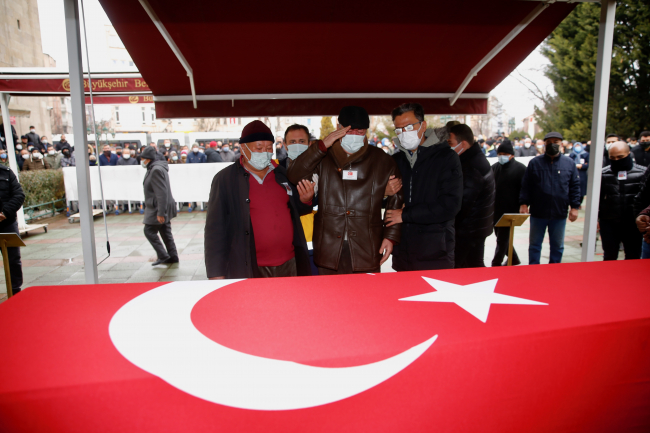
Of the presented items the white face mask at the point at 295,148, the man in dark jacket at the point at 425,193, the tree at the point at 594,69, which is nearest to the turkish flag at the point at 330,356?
the man in dark jacket at the point at 425,193

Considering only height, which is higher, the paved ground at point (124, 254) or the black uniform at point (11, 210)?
the black uniform at point (11, 210)

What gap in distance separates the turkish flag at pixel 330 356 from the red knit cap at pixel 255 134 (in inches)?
58.8

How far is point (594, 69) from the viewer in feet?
68.5

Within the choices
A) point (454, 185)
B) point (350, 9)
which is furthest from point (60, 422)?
point (350, 9)

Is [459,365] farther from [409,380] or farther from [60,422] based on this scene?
[60,422]

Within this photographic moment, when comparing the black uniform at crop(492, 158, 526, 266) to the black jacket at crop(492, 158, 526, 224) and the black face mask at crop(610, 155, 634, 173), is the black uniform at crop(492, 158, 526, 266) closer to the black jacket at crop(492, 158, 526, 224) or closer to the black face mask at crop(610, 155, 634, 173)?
the black jacket at crop(492, 158, 526, 224)

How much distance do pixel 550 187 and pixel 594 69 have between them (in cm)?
2186

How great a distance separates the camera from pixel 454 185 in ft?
8.77

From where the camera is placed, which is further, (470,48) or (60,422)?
(470,48)

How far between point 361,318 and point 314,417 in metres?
0.31

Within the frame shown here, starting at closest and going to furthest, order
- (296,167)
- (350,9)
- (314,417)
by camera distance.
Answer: (314,417)
(296,167)
(350,9)

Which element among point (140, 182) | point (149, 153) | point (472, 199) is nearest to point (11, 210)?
point (149, 153)

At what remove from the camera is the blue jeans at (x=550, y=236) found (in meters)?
4.70

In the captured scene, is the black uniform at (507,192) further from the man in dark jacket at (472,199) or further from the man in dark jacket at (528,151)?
the man in dark jacket at (528,151)
